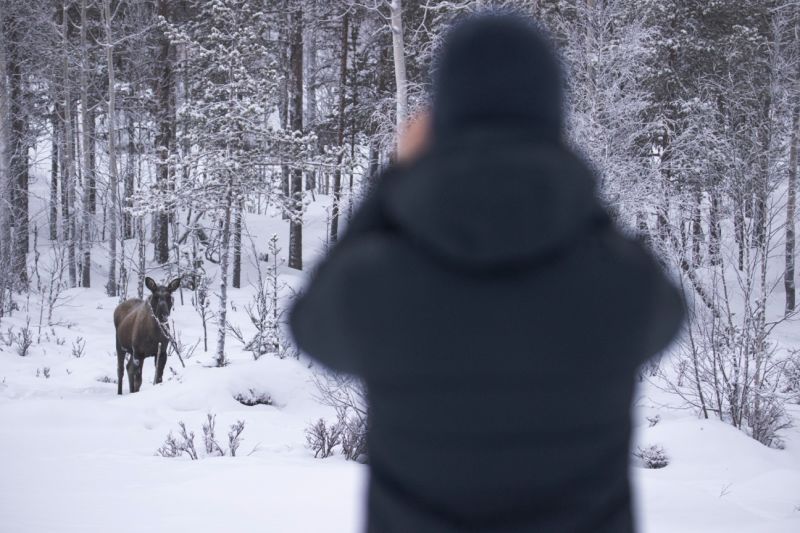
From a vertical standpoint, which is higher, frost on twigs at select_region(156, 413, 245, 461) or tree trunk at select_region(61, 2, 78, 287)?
tree trunk at select_region(61, 2, 78, 287)

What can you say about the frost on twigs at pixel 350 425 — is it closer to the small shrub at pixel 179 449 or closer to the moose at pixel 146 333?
the small shrub at pixel 179 449

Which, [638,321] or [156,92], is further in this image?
[156,92]

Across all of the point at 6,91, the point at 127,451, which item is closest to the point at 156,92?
the point at 6,91

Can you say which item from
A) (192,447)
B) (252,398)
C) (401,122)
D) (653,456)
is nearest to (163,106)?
(401,122)

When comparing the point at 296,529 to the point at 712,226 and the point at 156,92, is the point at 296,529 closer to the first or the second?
the point at 712,226

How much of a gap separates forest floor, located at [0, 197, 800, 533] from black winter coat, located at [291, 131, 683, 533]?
0.27 meters

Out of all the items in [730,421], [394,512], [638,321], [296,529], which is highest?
[638,321]

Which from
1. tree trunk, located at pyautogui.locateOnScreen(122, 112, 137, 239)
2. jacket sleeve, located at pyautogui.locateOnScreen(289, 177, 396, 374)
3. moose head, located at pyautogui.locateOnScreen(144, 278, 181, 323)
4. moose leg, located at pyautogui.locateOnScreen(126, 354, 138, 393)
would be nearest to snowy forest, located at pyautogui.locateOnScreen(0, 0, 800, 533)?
jacket sleeve, located at pyautogui.locateOnScreen(289, 177, 396, 374)

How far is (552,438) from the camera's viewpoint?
1.50m

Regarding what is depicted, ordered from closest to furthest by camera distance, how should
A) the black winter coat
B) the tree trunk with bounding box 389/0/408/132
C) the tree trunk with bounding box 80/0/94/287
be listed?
the black winter coat
the tree trunk with bounding box 389/0/408/132
the tree trunk with bounding box 80/0/94/287

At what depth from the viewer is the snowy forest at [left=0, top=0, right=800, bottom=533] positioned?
5.21 metres

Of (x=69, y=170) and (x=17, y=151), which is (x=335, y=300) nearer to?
(x=17, y=151)

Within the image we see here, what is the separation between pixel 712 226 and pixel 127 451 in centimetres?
736

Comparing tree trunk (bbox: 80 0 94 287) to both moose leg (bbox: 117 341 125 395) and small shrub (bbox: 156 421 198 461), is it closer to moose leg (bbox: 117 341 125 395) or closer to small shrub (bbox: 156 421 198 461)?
moose leg (bbox: 117 341 125 395)
